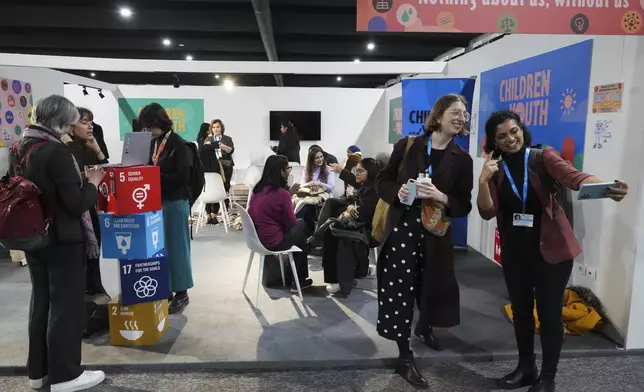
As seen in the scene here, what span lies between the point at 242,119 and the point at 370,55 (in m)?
3.08

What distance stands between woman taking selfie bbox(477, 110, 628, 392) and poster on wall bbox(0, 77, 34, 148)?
5.78m

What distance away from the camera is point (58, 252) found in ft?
7.11

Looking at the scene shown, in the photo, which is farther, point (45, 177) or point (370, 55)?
point (370, 55)

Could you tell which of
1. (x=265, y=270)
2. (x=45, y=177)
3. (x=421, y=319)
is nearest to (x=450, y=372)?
(x=421, y=319)

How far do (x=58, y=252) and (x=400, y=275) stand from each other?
164 centimetres

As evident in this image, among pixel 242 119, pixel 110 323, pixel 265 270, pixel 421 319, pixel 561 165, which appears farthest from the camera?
pixel 242 119

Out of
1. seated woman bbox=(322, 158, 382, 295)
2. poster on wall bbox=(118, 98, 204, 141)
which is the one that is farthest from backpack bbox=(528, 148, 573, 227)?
poster on wall bbox=(118, 98, 204, 141)

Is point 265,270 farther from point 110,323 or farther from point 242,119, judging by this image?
point 242,119

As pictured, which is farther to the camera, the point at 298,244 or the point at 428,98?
the point at 428,98

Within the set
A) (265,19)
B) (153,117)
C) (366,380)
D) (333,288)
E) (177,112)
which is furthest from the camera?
(177,112)

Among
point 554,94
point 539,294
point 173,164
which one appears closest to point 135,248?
point 173,164

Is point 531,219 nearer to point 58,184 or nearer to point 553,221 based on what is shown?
point 553,221

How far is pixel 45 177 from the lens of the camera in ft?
6.82

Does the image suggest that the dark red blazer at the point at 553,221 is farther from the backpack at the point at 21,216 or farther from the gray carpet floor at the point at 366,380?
the backpack at the point at 21,216
